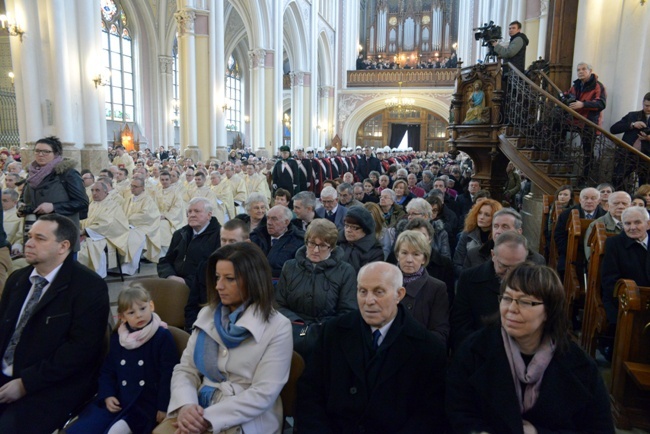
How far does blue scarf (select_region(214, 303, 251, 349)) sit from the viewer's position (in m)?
2.23

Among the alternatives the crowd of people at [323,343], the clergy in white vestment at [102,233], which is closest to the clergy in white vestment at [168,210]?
the clergy in white vestment at [102,233]

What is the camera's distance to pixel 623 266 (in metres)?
3.54

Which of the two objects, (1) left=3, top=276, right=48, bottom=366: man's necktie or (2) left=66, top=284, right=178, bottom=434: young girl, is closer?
(2) left=66, top=284, right=178, bottom=434: young girl

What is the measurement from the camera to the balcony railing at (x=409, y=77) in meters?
29.8

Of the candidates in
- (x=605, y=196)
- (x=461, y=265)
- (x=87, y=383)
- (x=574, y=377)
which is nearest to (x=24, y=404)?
(x=87, y=383)

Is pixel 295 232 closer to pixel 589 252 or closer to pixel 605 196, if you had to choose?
pixel 589 252

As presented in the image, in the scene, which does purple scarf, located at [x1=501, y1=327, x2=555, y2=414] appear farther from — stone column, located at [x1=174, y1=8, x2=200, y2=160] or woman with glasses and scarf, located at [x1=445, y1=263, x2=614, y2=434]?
stone column, located at [x1=174, y1=8, x2=200, y2=160]

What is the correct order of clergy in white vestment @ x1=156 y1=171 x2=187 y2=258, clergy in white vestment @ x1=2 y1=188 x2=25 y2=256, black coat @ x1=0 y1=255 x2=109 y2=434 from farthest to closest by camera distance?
1. clergy in white vestment @ x1=156 y1=171 x2=187 y2=258
2. clergy in white vestment @ x1=2 y1=188 x2=25 y2=256
3. black coat @ x1=0 y1=255 x2=109 y2=434

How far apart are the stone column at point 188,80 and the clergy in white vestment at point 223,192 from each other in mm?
4556

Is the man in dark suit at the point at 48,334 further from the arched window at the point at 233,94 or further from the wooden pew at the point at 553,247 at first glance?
the arched window at the point at 233,94

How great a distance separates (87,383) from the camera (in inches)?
104

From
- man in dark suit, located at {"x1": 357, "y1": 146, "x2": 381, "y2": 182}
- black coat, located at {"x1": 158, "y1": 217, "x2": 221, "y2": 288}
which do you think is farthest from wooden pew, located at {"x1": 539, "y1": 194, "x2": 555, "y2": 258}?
man in dark suit, located at {"x1": 357, "y1": 146, "x2": 381, "y2": 182}

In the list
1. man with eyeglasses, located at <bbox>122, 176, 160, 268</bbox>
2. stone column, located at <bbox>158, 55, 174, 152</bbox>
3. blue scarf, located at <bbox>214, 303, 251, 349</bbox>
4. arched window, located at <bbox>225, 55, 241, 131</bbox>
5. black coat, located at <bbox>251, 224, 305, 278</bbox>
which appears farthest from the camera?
arched window, located at <bbox>225, 55, 241, 131</bbox>

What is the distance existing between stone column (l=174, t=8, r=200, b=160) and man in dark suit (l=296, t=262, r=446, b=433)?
1318 cm
